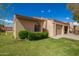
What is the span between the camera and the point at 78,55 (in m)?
6.97

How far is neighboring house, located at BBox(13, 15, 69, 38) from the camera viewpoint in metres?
7.29

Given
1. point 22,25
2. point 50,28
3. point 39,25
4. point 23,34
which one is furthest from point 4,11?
point 50,28

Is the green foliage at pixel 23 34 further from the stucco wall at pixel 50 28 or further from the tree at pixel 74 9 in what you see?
the tree at pixel 74 9

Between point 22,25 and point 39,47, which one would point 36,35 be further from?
point 22,25

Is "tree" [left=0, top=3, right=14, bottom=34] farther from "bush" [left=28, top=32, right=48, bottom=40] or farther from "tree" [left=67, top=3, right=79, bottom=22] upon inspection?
"tree" [left=67, top=3, right=79, bottom=22]

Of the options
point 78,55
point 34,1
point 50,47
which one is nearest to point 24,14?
point 34,1

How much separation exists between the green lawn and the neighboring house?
A: 31 centimetres

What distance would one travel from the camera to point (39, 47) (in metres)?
7.21

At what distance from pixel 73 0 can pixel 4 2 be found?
2.46 m

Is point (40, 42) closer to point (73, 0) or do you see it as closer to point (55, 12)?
point (55, 12)

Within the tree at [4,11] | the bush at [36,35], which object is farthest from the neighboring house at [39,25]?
the tree at [4,11]

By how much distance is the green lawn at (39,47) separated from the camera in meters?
7.07

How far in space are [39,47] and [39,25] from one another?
83cm

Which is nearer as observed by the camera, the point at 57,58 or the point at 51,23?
the point at 57,58
